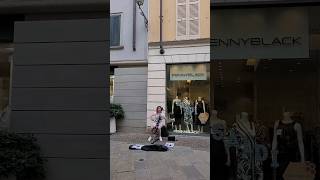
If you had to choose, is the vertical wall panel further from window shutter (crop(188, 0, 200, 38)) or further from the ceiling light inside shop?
the ceiling light inside shop

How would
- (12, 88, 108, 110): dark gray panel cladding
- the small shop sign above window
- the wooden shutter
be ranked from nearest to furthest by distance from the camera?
(12, 88, 108, 110): dark gray panel cladding
the wooden shutter
the small shop sign above window

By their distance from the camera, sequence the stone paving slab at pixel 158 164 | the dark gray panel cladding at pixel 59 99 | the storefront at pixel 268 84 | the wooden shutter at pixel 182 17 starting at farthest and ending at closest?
the wooden shutter at pixel 182 17
the stone paving slab at pixel 158 164
the dark gray panel cladding at pixel 59 99
the storefront at pixel 268 84

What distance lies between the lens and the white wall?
639cm

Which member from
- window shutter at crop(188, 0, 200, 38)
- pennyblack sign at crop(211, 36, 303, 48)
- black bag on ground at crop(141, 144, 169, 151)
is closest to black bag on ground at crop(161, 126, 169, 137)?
black bag on ground at crop(141, 144, 169, 151)

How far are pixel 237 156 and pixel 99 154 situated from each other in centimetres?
188

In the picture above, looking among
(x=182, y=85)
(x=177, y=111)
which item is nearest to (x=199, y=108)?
(x=177, y=111)

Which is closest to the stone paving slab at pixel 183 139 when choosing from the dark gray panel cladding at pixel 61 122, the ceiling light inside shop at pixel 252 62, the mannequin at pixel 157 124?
the mannequin at pixel 157 124

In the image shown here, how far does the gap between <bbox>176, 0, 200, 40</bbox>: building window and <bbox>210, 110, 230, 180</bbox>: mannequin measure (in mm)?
1614

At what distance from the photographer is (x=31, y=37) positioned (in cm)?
639

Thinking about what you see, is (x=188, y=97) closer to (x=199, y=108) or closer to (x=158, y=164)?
(x=199, y=108)

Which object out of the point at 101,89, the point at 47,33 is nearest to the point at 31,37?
the point at 47,33

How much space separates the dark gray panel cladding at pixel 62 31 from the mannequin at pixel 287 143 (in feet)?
8.64

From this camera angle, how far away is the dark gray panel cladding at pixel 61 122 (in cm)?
623

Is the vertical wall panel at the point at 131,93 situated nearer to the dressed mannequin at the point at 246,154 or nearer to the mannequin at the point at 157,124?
the mannequin at the point at 157,124
